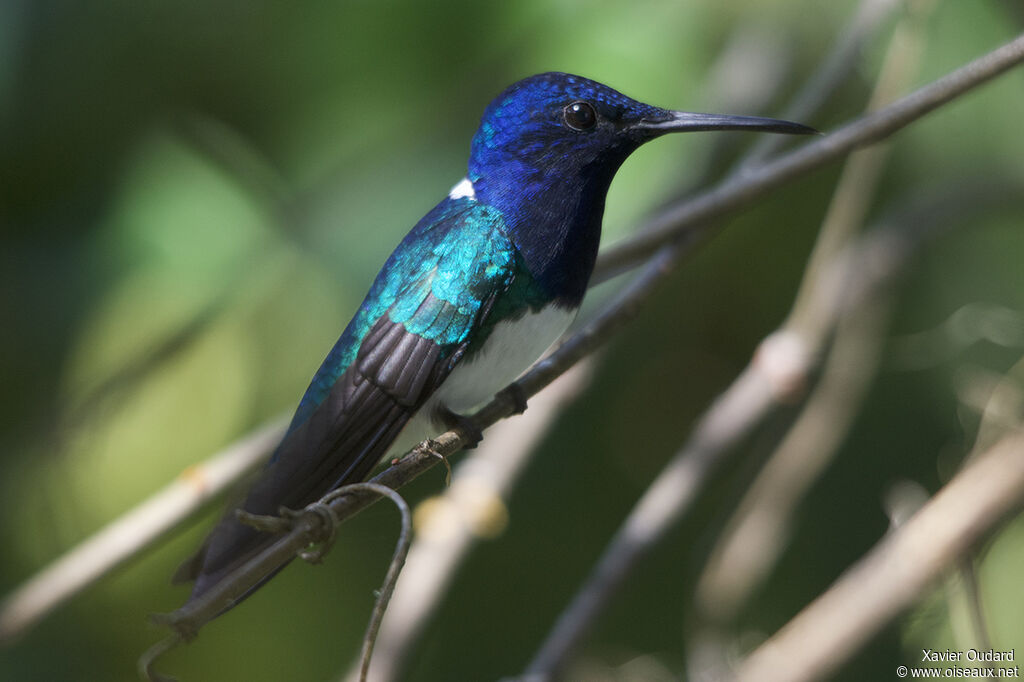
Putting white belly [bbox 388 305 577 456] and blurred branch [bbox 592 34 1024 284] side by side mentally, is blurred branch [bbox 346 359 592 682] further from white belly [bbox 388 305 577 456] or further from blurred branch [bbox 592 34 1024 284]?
blurred branch [bbox 592 34 1024 284]

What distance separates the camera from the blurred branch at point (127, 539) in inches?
91.4

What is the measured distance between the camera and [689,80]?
3.21 metres

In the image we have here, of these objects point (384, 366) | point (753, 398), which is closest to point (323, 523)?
point (384, 366)

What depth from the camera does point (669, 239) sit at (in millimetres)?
2336

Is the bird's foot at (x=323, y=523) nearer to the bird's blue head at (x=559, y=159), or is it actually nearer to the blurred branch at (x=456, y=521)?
the bird's blue head at (x=559, y=159)

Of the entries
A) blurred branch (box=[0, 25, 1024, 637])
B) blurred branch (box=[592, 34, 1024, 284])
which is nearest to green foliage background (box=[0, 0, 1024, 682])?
blurred branch (box=[0, 25, 1024, 637])

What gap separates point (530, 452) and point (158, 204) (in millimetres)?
1218

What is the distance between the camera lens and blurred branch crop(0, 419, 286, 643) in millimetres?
2322

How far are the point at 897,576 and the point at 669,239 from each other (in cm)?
82

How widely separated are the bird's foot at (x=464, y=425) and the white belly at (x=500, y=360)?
0.08 ft

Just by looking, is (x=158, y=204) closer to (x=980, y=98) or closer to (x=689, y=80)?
(x=689, y=80)

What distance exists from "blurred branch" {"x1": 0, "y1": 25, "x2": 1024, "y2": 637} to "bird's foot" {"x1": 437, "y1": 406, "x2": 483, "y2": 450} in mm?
24

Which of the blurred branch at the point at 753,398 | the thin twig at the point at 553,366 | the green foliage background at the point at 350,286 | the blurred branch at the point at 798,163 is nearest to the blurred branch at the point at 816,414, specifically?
the blurred branch at the point at 753,398

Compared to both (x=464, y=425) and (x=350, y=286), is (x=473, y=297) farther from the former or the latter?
(x=350, y=286)
